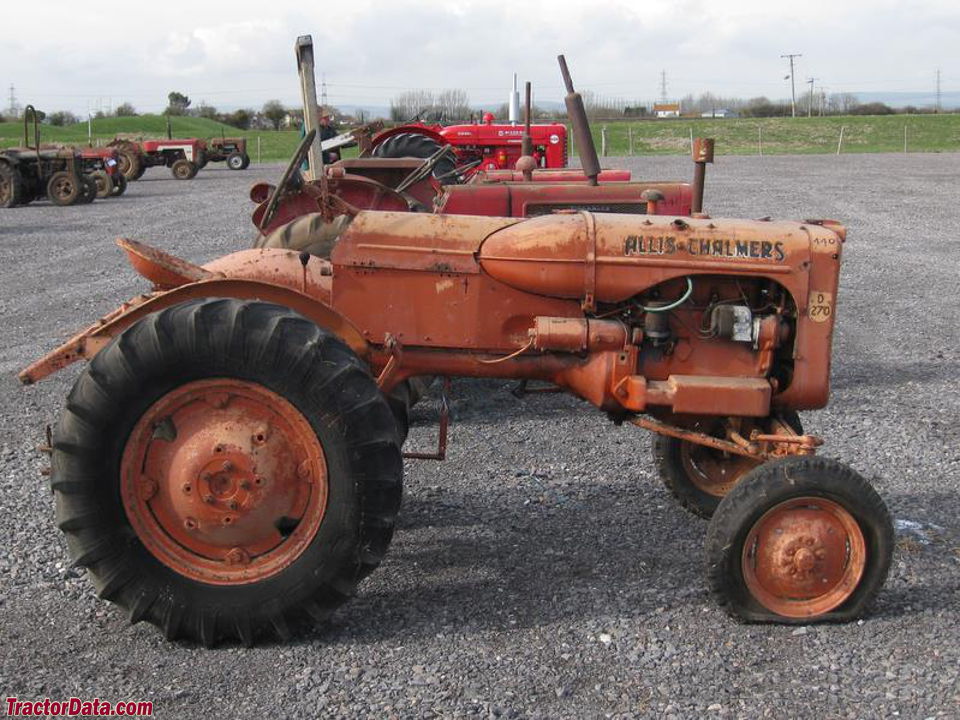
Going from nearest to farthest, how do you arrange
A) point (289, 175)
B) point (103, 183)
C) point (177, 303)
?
point (177, 303), point (289, 175), point (103, 183)

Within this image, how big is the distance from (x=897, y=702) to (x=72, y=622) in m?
2.91

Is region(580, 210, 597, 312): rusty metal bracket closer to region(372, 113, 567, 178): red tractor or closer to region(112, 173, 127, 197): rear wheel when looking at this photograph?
region(372, 113, 567, 178): red tractor

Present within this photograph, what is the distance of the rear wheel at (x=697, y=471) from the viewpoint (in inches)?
211

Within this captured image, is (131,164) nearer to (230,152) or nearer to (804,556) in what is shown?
(230,152)

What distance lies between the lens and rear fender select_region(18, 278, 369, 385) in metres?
4.32

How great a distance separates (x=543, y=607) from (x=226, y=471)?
1.31m

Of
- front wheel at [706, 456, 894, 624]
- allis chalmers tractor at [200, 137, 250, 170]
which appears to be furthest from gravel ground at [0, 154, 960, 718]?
allis chalmers tractor at [200, 137, 250, 170]

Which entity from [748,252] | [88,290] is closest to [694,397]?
[748,252]

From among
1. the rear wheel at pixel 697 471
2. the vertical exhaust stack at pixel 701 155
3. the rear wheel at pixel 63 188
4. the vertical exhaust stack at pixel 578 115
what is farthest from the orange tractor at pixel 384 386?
the rear wheel at pixel 63 188

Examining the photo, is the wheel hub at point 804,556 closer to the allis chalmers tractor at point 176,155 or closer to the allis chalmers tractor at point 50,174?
the allis chalmers tractor at point 50,174

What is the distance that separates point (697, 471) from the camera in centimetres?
540

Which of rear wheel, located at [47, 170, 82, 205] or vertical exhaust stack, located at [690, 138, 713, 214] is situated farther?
rear wheel, located at [47, 170, 82, 205]

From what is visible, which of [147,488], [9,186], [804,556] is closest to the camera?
[147,488]

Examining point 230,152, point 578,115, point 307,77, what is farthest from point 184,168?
point 307,77
